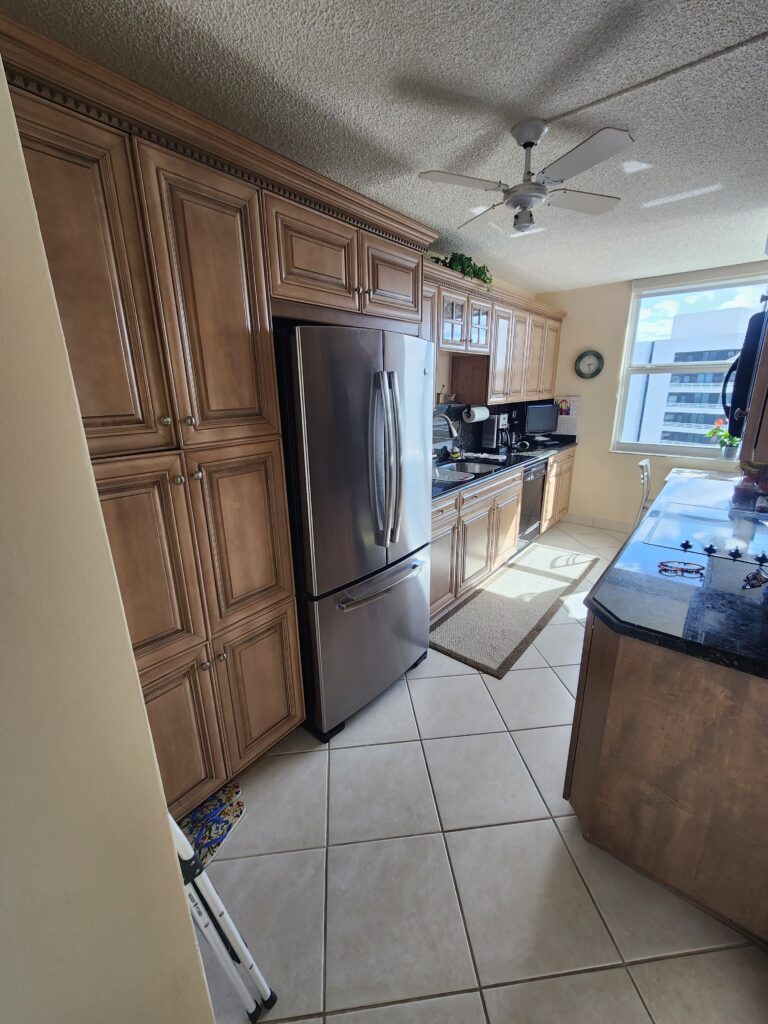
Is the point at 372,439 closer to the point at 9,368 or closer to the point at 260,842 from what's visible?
the point at 9,368

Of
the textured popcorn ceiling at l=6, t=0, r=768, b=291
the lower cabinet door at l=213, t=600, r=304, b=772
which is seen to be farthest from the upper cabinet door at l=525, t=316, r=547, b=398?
the lower cabinet door at l=213, t=600, r=304, b=772

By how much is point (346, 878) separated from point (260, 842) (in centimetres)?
35

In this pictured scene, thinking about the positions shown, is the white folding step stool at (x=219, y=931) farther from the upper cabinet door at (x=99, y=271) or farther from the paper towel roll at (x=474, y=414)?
the paper towel roll at (x=474, y=414)

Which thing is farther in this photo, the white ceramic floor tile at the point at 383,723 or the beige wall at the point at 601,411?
the beige wall at the point at 601,411

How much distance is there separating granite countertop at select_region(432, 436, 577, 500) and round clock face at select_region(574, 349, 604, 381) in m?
0.71

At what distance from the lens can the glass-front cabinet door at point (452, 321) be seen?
278cm

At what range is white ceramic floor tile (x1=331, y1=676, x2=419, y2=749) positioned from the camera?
1.95 metres

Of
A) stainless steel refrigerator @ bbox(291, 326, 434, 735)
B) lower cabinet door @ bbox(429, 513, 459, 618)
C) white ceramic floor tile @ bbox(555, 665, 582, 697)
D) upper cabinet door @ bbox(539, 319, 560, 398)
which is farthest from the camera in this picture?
upper cabinet door @ bbox(539, 319, 560, 398)

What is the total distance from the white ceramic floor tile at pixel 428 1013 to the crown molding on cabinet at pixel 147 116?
2.41 meters

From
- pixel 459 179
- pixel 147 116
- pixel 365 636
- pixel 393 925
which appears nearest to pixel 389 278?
pixel 459 179

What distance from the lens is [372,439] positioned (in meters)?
1.74

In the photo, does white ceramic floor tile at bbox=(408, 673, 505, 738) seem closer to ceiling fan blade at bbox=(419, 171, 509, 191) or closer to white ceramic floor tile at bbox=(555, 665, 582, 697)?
white ceramic floor tile at bbox=(555, 665, 582, 697)

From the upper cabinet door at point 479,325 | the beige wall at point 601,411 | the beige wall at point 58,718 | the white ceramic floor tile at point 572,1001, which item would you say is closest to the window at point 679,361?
the beige wall at point 601,411

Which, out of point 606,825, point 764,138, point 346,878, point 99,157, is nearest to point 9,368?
point 99,157
